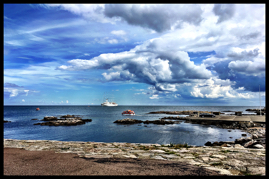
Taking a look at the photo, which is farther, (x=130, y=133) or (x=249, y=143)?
(x=130, y=133)

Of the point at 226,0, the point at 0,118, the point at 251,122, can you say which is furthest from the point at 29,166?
the point at 251,122

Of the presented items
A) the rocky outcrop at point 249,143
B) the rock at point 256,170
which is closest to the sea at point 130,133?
the rocky outcrop at point 249,143

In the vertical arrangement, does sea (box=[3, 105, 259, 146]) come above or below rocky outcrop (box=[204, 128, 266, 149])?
below

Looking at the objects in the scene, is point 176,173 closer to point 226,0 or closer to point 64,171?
point 64,171

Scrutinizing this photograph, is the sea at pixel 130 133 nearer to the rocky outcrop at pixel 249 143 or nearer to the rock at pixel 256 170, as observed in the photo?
the rocky outcrop at pixel 249 143

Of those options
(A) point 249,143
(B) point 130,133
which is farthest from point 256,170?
(B) point 130,133

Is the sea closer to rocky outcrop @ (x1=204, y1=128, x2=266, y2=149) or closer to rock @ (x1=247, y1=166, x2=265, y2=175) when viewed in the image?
rocky outcrop @ (x1=204, y1=128, x2=266, y2=149)

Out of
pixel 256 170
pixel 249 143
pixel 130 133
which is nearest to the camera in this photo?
pixel 256 170

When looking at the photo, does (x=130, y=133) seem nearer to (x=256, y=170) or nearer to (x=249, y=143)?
(x=249, y=143)

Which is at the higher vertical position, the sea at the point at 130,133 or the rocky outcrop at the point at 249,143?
the rocky outcrop at the point at 249,143

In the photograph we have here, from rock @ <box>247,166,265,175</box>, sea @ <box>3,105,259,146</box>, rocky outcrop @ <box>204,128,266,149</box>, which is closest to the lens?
rock @ <box>247,166,265,175</box>

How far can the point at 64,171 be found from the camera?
16.9 feet

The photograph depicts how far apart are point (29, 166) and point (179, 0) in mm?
6785

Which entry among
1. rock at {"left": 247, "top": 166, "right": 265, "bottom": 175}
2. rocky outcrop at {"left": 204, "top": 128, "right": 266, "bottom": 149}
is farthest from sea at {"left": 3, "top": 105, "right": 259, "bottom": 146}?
rock at {"left": 247, "top": 166, "right": 265, "bottom": 175}
